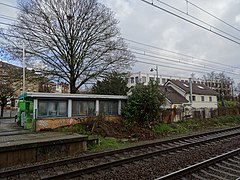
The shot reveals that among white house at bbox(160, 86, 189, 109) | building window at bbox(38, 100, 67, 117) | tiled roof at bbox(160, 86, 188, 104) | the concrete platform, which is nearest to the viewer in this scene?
the concrete platform

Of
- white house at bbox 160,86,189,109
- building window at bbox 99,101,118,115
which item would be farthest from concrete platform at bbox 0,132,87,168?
white house at bbox 160,86,189,109

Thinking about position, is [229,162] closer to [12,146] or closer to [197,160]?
[197,160]

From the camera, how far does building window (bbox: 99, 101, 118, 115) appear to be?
17984 millimetres

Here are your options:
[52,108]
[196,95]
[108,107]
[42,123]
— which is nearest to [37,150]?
[42,123]

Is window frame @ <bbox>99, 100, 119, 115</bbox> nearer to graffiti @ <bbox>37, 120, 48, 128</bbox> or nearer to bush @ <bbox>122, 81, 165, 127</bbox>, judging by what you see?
bush @ <bbox>122, 81, 165, 127</bbox>

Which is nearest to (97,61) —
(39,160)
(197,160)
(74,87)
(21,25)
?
(74,87)

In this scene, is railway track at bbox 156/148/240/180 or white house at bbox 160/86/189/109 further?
white house at bbox 160/86/189/109

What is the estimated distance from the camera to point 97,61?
22062 millimetres

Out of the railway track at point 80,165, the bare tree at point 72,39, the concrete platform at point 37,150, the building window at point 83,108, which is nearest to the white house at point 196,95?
the bare tree at point 72,39

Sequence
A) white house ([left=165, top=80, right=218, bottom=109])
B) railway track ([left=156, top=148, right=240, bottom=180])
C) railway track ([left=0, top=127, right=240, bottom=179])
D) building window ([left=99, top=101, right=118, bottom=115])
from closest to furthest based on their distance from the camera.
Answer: railway track ([left=156, top=148, right=240, bottom=180]) < railway track ([left=0, top=127, right=240, bottom=179]) < building window ([left=99, top=101, right=118, bottom=115]) < white house ([left=165, top=80, right=218, bottom=109])

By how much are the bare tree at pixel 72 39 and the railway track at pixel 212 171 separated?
1610cm

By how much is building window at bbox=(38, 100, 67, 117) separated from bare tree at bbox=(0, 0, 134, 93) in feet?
20.0

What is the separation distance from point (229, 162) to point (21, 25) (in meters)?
19.3

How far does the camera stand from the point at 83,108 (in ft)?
55.9
